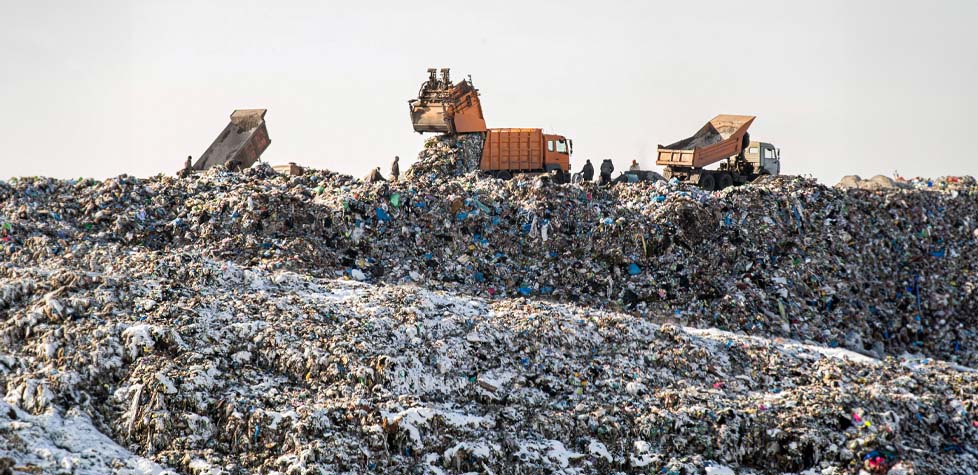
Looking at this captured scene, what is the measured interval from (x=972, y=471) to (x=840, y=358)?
248 centimetres

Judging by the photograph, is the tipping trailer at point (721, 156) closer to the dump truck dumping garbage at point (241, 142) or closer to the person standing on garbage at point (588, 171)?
the person standing on garbage at point (588, 171)

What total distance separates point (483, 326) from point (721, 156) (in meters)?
10.4

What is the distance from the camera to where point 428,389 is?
9781mm

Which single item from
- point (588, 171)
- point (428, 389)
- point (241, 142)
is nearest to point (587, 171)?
point (588, 171)

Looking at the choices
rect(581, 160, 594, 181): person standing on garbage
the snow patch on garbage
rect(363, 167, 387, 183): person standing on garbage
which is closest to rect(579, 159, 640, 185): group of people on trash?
rect(581, 160, 594, 181): person standing on garbage

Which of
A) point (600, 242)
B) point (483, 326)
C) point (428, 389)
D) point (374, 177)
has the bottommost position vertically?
point (428, 389)

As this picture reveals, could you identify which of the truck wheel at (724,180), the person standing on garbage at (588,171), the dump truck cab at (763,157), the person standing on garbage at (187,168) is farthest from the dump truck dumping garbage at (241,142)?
the dump truck cab at (763,157)

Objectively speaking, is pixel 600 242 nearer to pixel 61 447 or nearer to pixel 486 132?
pixel 486 132

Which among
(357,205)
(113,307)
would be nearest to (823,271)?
(357,205)

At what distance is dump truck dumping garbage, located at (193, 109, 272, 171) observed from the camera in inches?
771

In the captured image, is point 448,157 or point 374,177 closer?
point 374,177

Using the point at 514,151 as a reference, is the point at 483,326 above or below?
below

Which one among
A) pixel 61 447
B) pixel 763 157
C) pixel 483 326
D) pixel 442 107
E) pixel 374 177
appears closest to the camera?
pixel 61 447

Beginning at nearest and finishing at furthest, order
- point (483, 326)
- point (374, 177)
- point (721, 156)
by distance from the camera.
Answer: point (483, 326)
point (374, 177)
point (721, 156)
